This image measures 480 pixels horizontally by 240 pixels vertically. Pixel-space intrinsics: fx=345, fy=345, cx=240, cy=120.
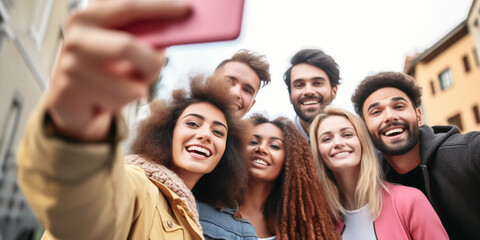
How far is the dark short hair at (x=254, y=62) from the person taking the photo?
3.84 m

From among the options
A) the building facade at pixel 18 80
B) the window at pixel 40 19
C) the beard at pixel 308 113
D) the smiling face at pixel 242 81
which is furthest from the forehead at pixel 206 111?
the window at pixel 40 19

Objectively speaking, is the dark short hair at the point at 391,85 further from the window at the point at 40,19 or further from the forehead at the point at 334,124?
the window at the point at 40,19

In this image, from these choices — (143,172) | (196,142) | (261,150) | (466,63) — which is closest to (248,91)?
(261,150)

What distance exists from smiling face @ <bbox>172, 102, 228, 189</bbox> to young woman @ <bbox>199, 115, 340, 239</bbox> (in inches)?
14.3

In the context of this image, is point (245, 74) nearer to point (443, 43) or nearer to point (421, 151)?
point (421, 151)

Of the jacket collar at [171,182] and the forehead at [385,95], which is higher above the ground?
the jacket collar at [171,182]

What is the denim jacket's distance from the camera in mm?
2303

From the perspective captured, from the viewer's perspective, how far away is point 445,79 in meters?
22.0

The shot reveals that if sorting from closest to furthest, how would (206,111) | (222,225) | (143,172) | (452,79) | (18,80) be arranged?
(143,172) → (222,225) → (206,111) → (18,80) → (452,79)

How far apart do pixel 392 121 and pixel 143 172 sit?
7.00 feet

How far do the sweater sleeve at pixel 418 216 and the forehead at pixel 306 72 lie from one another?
1887 millimetres

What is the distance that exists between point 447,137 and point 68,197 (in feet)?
9.58

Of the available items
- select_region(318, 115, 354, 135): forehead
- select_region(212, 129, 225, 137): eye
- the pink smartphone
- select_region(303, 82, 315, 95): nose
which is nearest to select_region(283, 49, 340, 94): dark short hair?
select_region(303, 82, 315, 95): nose

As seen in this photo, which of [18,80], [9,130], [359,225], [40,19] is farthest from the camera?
[40,19]
